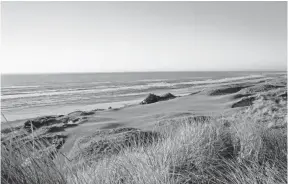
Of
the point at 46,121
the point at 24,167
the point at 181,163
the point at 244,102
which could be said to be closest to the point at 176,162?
the point at 181,163

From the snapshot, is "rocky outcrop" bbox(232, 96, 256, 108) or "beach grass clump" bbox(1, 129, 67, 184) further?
"rocky outcrop" bbox(232, 96, 256, 108)

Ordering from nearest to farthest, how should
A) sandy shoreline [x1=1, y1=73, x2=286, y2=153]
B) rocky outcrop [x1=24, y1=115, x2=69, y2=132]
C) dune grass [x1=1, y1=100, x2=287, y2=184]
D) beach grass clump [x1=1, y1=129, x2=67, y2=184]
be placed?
beach grass clump [x1=1, y1=129, x2=67, y2=184]
dune grass [x1=1, y1=100, x2=287, y2=184]
sandy shoreline [x1=1, y1=73, x2=286, y2=153]
rocky outcrop [x1=24, y1=115, x2=69, y2=132]

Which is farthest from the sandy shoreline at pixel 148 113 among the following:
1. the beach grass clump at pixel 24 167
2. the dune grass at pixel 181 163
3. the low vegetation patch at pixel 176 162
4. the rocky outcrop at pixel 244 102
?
the beach grass clump at pixel 24 167

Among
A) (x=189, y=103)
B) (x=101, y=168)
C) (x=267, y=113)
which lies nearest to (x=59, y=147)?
(x=101, y=168)

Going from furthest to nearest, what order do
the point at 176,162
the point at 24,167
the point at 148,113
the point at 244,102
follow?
the point at 244,102 < the point at 148,113 < the point at 176,162 < the point at 24,167

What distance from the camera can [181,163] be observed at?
3684 mm

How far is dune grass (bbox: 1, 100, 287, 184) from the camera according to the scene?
2.31m

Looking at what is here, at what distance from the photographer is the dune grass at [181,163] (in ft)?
7.58

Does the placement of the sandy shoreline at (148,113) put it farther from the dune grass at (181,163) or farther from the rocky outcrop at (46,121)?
the dune grass at (181,163)

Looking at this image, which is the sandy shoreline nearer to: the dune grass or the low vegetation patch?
the low vegetation patch

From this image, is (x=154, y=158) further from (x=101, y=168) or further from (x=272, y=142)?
(x=272, y=142)

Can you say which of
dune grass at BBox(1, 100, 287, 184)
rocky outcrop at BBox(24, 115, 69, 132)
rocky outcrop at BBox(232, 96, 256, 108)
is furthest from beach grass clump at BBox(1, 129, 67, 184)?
rocky outcrop at BBox(232, 96, 256, 108)

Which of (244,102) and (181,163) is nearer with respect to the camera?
(181,163)

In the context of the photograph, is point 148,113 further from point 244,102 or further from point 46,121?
point 244,102
